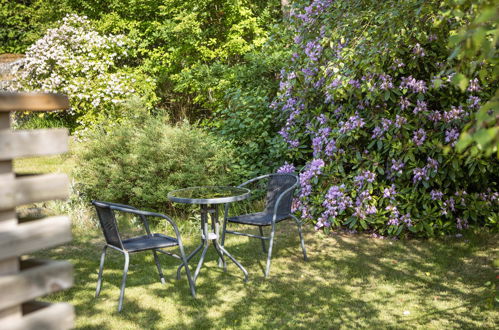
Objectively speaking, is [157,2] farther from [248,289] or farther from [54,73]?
[248,289]

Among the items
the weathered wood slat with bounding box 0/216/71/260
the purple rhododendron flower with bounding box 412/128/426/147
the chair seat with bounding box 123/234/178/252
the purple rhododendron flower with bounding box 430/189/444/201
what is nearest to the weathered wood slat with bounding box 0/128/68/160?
the weathered wood slat with bounding box 0/216/71/260

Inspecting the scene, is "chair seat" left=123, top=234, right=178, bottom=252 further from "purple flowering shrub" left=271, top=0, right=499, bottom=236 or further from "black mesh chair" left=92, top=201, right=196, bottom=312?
"purple flowering shrub" left=271, top=0, right=499, bottom=236

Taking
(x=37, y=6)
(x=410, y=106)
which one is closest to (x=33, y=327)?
(x=410, y=106)

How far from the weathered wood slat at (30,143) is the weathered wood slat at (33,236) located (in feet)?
0.64

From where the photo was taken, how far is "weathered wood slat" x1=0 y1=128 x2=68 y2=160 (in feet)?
4.73

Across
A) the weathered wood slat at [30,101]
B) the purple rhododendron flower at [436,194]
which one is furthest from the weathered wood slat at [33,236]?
the purple rhododendron flower at [436,194]

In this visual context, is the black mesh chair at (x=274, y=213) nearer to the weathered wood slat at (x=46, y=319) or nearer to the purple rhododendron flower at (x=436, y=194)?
the purple rhododendron flower at (x=436, y=194)

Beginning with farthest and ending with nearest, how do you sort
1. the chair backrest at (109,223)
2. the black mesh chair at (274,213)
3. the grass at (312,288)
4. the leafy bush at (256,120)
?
the leafy bush at (256,120) < the black mesh chair at (274,213) < the chair backrest at (109,223) < the grass at (312,288)

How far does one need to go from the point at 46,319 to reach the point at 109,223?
2.76 metres

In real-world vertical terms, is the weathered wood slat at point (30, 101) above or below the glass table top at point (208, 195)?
above

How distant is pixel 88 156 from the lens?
783 cm

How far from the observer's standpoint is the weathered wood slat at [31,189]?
1421 mm

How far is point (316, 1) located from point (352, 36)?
0.80 meters

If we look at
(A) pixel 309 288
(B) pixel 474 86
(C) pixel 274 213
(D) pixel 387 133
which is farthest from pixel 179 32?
(A) pixel 309 288
